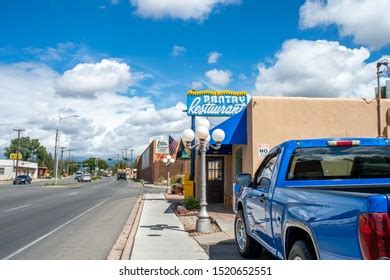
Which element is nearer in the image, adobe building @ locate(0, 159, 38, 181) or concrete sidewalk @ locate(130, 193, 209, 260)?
concrete sidewalk @ locate(130, 193, 209, 260)

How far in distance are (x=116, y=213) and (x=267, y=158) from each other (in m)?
12.6

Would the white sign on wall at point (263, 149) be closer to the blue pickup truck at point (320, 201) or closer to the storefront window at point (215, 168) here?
the storefront window at point (215, 168)

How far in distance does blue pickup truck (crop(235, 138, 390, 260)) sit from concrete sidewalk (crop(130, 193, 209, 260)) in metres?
1.35

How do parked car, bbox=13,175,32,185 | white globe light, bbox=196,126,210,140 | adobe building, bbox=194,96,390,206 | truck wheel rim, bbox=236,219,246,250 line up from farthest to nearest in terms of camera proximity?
1. parked car, bbox=13,175,32,185
2. adobe building, bbox=194,96,390,206
3. white globe light, bbox=196,126,210,140
4. truck wheel rim, bbox=236,219,246,250

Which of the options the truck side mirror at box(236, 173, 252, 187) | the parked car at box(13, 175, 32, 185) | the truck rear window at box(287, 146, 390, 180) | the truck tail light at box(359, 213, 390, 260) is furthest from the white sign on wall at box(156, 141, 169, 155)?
the truck tail light at box(359, 213, 390, 260)

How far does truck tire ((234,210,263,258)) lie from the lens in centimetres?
750

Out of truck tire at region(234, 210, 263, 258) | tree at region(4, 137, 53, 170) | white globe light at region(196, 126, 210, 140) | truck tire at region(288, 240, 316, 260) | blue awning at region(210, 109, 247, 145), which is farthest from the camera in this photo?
tree at region(4, 137, 53, 170)

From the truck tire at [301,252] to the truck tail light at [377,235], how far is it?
93cm

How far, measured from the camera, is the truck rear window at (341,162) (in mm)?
5746

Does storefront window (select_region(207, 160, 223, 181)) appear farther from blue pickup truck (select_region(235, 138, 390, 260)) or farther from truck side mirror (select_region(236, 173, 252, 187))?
truck side mirror (select_region(236, 173, 252, 187))

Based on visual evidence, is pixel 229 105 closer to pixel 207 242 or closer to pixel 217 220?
pixel 217 220

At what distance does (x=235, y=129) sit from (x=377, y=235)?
1287 cm

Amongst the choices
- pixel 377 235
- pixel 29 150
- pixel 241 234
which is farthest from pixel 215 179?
pixel 29 150

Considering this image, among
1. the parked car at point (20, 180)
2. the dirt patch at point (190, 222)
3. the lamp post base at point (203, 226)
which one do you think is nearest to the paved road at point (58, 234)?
the dirt patch at point (190, 222)
